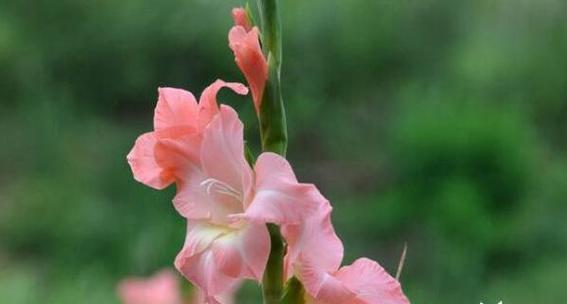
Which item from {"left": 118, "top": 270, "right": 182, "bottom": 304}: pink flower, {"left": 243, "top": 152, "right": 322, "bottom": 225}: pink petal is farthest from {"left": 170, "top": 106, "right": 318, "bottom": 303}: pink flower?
{"left": 118, "top": 270, "right": 182, "bottom": 304}: pink flower

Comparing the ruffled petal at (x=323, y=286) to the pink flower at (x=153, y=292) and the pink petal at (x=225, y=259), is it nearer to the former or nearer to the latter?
the pink petal at (x=225, y=259)

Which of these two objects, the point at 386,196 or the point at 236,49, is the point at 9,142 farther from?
the point at 236,49

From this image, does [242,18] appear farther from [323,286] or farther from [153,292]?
[153,292]

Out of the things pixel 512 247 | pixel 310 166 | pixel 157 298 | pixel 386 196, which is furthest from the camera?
pixel 310 166

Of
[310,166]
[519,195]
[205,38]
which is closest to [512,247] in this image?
[519,195]

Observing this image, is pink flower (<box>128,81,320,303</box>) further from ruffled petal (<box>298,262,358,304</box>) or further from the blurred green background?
the blurred green background

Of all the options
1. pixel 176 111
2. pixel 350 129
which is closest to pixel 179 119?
pixel 176 111

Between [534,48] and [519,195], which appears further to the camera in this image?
[534,48]
